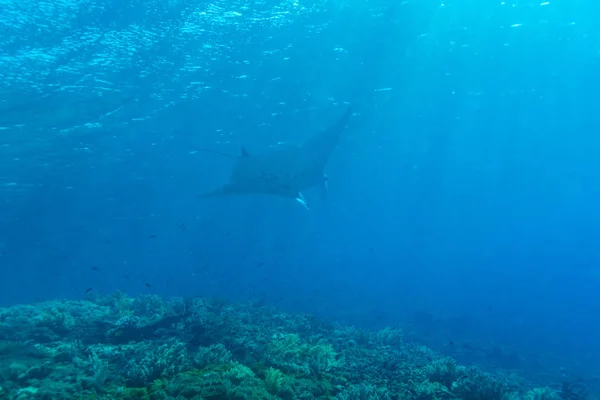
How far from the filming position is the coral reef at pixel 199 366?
6336 millimetres

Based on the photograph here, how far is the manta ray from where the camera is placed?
19375mm

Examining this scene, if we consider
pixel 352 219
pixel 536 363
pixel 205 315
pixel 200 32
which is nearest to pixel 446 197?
pixel 352 219

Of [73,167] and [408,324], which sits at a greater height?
[73,167]

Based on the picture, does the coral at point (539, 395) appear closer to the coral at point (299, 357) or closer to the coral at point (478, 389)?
the coral at point (478, 389)

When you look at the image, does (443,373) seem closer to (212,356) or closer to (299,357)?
(299,357)

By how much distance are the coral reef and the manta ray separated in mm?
9645

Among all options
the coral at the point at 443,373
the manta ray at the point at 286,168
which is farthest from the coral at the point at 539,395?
the manta ray at the point at 286,168

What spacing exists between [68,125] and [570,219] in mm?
93499

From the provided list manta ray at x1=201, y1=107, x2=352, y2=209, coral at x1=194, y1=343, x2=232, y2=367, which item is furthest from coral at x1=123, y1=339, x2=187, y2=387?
manta ray at x1=201, y1=107, x2=352, y2=209

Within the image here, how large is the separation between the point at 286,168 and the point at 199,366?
541 inches

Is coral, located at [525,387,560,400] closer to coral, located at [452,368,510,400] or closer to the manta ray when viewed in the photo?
coral, located at [452,368,510,400]

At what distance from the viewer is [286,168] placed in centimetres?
2011

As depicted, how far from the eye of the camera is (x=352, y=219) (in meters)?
81.4

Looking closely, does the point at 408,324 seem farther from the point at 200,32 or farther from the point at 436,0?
the point at 200,32
